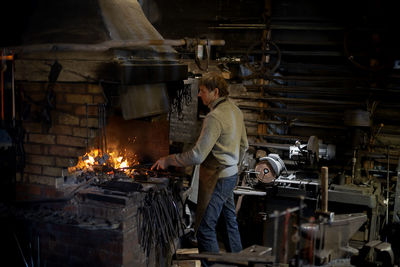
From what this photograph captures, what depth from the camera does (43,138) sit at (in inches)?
182

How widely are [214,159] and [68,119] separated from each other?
1653 mm

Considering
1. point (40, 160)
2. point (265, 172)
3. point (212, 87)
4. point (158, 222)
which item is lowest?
point (158, 222)

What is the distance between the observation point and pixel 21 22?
4.65 m

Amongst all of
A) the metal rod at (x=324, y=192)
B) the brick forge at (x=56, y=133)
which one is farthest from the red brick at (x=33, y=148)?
the metal rod at (x=324, y=192)

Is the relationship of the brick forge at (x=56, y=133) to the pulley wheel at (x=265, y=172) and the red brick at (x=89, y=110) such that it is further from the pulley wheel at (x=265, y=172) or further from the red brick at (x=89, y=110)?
the pulley wheel at (x=265, y=172)

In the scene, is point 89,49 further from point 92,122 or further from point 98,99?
point 92,122

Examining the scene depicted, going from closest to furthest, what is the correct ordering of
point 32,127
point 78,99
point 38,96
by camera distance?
point 78,99 → point 38,96 → point 32,127

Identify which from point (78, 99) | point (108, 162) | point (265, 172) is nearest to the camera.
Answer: point (78, 99)

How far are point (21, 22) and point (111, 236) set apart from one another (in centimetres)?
247

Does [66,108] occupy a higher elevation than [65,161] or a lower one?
higher

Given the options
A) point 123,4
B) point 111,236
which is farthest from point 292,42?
point 111,236

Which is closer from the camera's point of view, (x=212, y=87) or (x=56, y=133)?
(x=56, y=133)

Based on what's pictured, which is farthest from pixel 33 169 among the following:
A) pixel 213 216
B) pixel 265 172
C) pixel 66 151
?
pixel 265 172

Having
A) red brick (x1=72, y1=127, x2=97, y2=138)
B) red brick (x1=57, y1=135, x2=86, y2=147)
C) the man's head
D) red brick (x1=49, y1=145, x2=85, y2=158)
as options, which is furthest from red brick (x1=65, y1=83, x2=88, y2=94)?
the man's head
